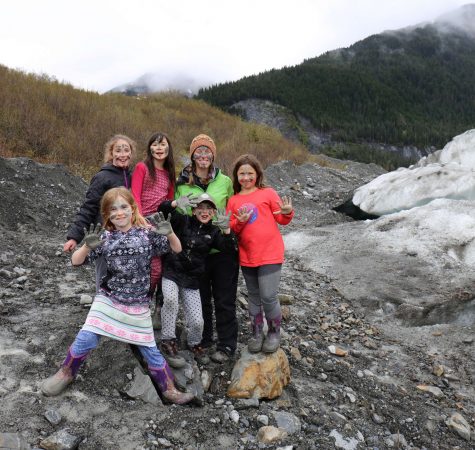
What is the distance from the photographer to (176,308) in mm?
3270

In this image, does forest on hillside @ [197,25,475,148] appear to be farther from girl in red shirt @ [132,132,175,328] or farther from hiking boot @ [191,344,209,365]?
hiking boot @ [191,344,209,365]

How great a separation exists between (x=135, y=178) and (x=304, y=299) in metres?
2.79

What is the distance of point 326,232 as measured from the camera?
7996 mm

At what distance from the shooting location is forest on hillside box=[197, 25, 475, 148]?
193 feet

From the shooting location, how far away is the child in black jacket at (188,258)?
326cm

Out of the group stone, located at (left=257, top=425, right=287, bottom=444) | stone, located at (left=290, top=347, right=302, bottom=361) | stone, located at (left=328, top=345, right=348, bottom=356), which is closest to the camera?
stone, located at (left=257, top=425, right=287, bottom=444)

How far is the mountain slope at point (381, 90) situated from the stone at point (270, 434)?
53.4 meters

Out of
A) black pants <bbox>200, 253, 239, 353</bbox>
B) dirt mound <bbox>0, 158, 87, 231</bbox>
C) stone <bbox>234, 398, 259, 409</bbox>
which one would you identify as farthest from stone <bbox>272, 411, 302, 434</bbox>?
dirt mound <bbox>0, 158, 87, 231</bbox>

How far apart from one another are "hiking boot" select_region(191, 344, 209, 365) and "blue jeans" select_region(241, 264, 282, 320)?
51 cm

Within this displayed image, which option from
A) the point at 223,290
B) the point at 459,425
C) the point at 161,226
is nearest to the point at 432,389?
the point at 459,425

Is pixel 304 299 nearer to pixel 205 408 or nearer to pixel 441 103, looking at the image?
pixel 205 408

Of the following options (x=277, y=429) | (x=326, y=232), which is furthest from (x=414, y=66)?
(x=277, y=429)

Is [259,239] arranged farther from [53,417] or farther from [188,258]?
[53,417]

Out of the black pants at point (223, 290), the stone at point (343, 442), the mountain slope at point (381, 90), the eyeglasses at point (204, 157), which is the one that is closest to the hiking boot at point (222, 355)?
the black pants at point (223, 290)
